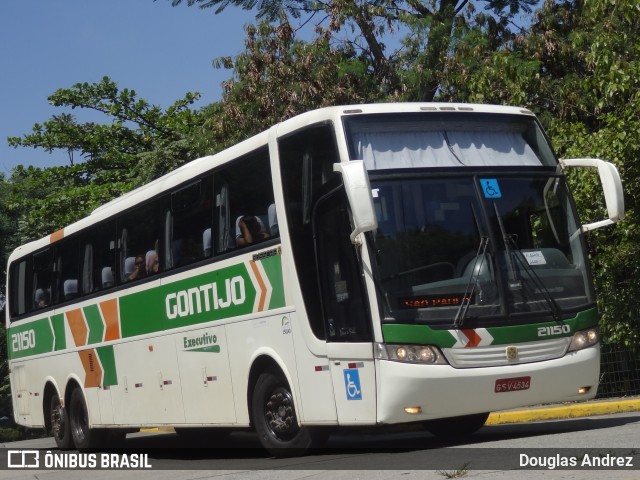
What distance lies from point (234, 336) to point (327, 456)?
1847 mm

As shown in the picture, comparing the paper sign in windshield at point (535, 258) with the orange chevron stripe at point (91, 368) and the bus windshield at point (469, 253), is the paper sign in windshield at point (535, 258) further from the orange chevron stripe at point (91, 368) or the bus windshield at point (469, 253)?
the orange chevron stripe at point (91, 368)

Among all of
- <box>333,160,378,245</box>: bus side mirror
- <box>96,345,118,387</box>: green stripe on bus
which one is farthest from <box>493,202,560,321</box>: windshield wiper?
<box>96,345,118,387</box>: green stripe on bus

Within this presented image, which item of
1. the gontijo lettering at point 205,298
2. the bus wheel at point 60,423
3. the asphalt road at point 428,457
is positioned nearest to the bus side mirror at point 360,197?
the asphalt road at point 428,457

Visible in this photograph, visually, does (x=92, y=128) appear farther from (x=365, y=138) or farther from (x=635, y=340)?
(x=365, y=138)

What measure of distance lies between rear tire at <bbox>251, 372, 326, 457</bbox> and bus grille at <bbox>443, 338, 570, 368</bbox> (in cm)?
199

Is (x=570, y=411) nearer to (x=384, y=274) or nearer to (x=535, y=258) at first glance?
(x=535, y=258)

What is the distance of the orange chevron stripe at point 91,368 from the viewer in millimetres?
16609

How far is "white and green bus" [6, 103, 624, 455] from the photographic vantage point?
10.3 metres

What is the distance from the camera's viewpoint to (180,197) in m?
14.0

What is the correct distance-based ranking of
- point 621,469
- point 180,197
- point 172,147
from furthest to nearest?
point 172,147 → point 180,197 → point 621,469

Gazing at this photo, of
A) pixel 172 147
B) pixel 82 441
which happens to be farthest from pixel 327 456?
pixel 172 147

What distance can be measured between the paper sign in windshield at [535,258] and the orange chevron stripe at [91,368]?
7885 millimetres

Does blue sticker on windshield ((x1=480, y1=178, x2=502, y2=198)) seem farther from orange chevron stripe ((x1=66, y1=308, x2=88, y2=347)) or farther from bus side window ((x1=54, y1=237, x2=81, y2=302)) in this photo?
bus side window ((x1=54, y1=237, x2=81, y2=302))

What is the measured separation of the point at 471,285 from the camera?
1045 centimetres
